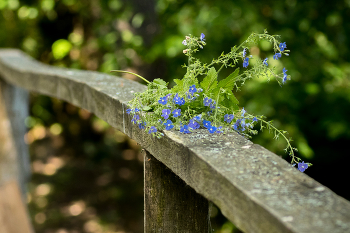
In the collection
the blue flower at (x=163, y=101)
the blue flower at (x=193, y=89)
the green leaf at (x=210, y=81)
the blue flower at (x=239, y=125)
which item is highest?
the green leaf at (x=210, y=81)

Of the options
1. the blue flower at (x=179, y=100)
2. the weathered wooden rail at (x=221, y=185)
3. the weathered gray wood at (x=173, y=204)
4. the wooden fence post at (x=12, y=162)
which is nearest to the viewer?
the weathered wooden rail at (x=221, y=185)

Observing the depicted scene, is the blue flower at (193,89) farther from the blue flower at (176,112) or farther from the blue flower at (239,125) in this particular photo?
the blue flower at (239,125)

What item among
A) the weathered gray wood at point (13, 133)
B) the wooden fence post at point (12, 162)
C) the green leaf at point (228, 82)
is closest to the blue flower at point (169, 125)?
the green leaf at point (228, 82)

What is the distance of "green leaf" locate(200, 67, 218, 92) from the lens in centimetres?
107

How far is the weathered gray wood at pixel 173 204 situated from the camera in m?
1.13

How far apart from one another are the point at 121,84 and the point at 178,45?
3.01 feet

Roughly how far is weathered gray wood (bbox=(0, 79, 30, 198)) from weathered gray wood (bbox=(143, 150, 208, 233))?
8.17ft

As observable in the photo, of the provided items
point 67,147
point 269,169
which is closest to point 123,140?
point 67,147

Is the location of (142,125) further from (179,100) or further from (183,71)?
(183,71)

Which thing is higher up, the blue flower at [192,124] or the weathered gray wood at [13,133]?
the weathered gray wood at [13,133]

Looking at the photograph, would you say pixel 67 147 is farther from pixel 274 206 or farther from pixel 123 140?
pixel 274 206

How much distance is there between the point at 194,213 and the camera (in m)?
1.13

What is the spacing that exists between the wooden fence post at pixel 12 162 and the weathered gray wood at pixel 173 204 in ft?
6.27

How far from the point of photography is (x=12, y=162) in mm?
3398
